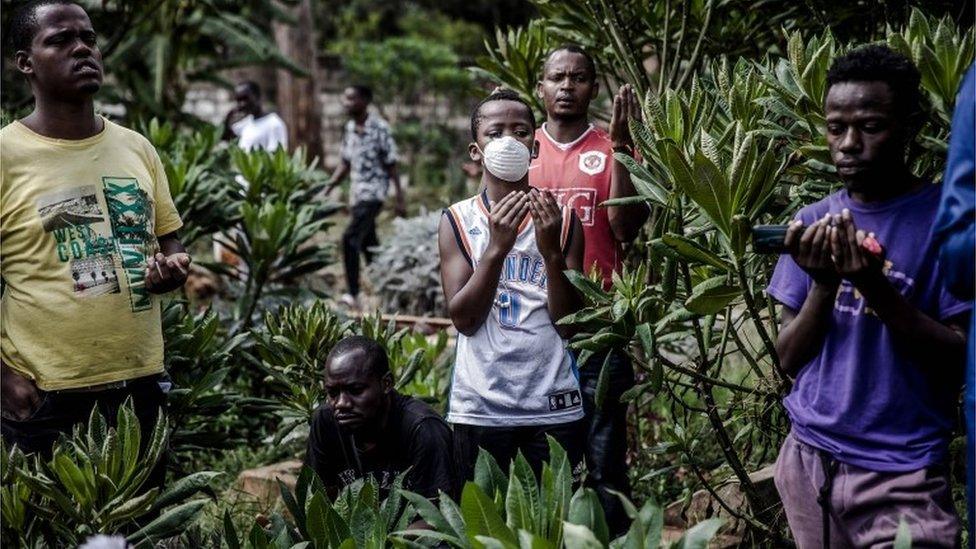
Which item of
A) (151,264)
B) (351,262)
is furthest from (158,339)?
(351,262)

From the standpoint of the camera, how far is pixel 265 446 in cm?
648

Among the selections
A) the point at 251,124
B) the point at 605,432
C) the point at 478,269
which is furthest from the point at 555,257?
the point at 251,124

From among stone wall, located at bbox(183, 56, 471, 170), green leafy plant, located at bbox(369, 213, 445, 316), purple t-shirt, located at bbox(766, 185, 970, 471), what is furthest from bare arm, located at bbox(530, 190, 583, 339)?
stone wall, located at bbox(183, 56, 471, 170)

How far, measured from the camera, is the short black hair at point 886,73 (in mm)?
2891

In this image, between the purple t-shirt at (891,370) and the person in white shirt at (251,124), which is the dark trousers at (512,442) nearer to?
the purple t-shirt at (891,370)

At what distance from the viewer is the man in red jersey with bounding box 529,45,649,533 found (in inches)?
170

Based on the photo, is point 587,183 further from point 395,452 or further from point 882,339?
point 882,339

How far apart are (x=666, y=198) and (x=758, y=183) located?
51cm

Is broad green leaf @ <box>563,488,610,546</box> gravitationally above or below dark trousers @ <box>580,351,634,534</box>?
above

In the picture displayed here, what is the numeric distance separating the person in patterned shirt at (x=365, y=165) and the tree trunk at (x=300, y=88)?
5.03 m

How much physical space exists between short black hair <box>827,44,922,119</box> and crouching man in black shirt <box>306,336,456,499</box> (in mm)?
1677

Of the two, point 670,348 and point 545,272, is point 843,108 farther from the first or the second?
point 670,348

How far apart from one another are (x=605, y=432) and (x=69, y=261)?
5.90ft

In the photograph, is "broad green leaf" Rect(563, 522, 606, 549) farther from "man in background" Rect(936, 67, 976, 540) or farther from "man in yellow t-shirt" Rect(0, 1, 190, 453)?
"man in yellow t-shirt" Rect(0, 1, 190, 453)
